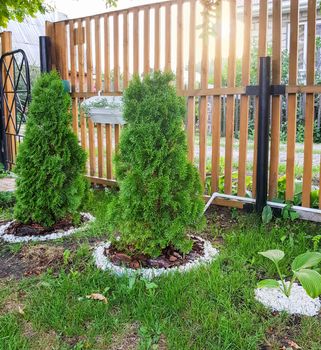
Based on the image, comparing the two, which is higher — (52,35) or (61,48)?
(52,35)

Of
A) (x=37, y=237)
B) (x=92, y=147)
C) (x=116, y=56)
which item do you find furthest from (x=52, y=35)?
(x=37, y=237)

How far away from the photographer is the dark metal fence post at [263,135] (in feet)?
10.6

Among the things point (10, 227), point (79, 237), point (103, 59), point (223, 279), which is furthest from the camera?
point (103, 59)

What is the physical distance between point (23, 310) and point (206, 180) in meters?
2.47

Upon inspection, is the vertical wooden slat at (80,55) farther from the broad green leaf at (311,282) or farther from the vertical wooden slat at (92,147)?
the broad green leaf at (311,282)

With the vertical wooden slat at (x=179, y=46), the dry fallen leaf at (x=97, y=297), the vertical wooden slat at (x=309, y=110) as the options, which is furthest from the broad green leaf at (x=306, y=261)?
the vertical wooden slat at (x=179, y=46)

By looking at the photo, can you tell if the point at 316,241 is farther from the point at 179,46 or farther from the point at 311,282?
the point at 179,46

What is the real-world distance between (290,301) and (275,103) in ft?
6.02

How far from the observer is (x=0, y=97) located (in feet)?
20.5

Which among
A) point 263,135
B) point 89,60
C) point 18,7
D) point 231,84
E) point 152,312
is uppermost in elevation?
point 18,7

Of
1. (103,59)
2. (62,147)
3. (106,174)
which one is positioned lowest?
(106,174)

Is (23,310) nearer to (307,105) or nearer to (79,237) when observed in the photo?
(79,237)

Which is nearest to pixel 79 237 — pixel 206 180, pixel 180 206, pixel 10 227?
pixel 10 227

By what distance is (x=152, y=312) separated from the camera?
196 centimetres
